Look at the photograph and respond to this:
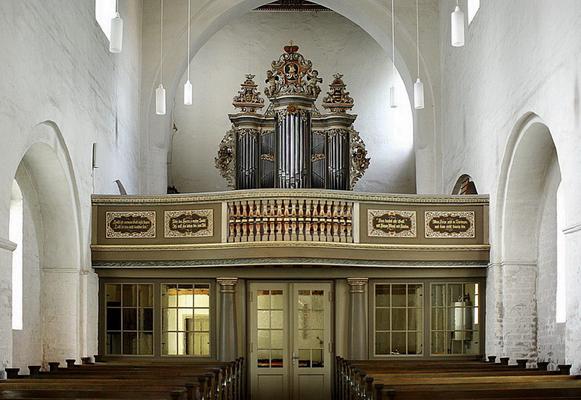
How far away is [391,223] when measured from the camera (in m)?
19.5

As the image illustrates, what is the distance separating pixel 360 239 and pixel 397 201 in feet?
3.53

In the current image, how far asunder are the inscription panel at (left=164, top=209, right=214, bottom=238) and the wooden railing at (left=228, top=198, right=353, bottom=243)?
57 centimetres

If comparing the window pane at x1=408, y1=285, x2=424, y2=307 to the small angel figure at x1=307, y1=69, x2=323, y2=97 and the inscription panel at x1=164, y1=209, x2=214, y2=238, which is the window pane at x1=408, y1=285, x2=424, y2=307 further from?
the small angel figure at x1=307, y1=69, x2=323, y2=97

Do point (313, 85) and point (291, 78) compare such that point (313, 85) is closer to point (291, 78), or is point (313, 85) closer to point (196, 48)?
point (291, 78)

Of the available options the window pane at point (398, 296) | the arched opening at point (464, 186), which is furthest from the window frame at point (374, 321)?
the arched opening at point (464, 186)

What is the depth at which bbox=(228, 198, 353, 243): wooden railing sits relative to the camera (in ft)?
61.5

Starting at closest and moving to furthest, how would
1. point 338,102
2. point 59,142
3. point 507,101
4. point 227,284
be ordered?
point 59,142 < point 507,101 < point 227,284 < point 338,102

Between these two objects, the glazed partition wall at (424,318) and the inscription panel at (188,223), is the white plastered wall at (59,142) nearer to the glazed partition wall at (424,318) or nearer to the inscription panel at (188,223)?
the inscription panel at (188,223)

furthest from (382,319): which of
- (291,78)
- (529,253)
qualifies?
(291,78)

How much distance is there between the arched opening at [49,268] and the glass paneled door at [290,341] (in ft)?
11.8

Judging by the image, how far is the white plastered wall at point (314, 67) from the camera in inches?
1112

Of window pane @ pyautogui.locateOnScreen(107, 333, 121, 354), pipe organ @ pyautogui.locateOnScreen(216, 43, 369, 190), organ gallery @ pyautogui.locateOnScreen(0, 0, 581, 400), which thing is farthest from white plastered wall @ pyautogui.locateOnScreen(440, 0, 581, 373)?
window pane @ pyautogui.locateOnScreen(107, 333, 121, 354)

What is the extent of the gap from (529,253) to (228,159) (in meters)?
7.09

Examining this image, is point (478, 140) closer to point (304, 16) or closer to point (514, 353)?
point (514, 353)
